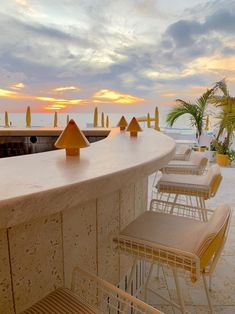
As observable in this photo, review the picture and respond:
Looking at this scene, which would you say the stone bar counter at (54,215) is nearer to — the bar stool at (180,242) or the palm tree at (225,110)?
the bar stool at (180,242)

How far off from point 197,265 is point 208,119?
22.2 ft

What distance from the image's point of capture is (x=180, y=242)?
1062 mm

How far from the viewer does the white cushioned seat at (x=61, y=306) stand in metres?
0.72

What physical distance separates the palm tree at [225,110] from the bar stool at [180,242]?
17.5 feet

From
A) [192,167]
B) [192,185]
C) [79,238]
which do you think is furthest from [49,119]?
[79,238]

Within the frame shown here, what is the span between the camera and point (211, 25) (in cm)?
591

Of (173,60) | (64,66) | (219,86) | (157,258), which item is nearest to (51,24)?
(64,66)

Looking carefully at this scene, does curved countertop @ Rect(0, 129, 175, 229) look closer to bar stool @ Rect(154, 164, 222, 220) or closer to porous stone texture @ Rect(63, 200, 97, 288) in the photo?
porous stone texture @ Rect(63, 200, 97, 288)

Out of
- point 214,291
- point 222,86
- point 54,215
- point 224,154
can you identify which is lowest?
point 214,291

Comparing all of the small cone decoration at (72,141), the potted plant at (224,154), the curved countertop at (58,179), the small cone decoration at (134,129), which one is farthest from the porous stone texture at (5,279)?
the potted plant at (224,154)

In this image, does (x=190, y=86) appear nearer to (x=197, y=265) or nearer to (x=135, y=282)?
(x=135, y=282)

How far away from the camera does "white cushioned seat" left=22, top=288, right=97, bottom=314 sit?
2.37 ft

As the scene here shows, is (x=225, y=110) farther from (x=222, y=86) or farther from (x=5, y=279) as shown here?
(x=5, y=279)

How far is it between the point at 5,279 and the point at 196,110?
6892mm
